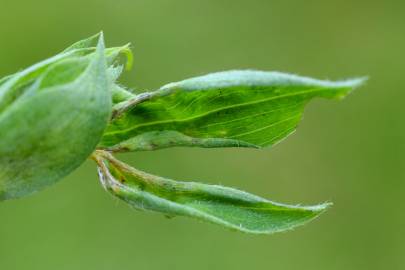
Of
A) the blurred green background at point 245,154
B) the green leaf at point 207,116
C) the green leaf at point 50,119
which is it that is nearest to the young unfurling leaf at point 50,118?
the green leaf at point 50,119

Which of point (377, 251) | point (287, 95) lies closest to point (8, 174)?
point (287, 95)

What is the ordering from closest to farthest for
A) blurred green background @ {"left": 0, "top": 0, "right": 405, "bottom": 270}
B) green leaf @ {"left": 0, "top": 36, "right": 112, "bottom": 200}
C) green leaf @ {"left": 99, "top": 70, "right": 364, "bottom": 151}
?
1. green leaf @ {"left": 0, "top": 36, "right": 112, "bottom": 200}
2. green leaf @ {"left": 99, "top": 70, "right": 364, "bottom": 151}
3. blurred green background @ {"left": 0, "top": 0, "right": 405, "bottom": 270}

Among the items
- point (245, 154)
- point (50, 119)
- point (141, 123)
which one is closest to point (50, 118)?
point (50, 119)

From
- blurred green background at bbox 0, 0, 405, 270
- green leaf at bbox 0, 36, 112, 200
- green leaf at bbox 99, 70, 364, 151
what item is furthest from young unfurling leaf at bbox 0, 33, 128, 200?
blurred green background at bbox 0, 0, 405, 270

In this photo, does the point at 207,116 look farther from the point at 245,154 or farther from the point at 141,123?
the point at 245,154

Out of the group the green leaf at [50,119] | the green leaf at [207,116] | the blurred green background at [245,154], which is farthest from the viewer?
the blurred green background at [245,154]

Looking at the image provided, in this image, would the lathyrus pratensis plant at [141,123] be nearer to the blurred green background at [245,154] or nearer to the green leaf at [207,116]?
the green leaf at [207,116]

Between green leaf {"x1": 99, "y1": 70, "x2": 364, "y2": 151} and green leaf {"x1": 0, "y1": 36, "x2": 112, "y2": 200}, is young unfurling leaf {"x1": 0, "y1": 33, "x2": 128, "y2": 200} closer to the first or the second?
green leaf {"x1": 0, "y1": 36, "x2": 112, "y2": 200}
